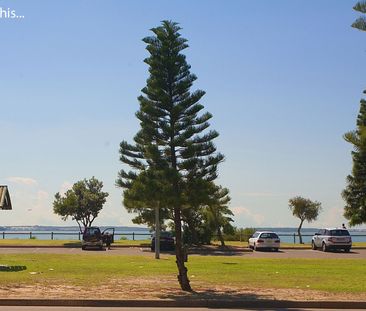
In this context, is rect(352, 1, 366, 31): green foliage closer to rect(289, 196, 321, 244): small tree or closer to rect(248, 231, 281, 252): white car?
rect(248, 231, 281, 252): white car

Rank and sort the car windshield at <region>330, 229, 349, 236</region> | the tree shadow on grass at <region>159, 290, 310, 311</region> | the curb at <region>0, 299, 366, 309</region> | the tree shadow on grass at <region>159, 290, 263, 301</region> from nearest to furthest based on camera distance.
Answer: the curb at <region>0, 299, 366, 309</region> < the tree shadow on grass at <region>159, 290, 310, 311</region> < the tree shadow on grass at <region>159, 290, 263, 301</region> < the car windshield at <region>330, 229, 349, 236</region>

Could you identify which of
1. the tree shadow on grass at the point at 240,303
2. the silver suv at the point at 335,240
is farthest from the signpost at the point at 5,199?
the silver suv at the point at 335,240

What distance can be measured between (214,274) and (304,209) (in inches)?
1434

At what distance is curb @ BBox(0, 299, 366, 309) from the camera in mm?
14578

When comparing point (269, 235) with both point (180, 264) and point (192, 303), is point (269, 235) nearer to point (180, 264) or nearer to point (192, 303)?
point (180, 264)

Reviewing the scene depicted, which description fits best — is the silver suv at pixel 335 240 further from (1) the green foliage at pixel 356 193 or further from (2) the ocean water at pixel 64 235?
(2) the ocean water at pixel 64 235

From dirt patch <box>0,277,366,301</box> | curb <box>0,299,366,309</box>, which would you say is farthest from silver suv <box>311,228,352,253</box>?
curb <box>0,299,366,309</box>

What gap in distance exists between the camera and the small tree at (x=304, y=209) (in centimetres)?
5659

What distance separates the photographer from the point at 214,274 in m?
21.8

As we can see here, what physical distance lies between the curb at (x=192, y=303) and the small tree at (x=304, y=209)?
139 feet

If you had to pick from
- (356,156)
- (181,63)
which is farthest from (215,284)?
(356,156)

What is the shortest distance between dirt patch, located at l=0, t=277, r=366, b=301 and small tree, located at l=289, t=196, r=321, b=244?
39630 millimetres

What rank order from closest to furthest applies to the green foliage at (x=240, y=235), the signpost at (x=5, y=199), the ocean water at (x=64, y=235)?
the signpost at (x=5, y=199)
the green foliage at (x=240, y=235)
the ocean water at (x=64, y=235)

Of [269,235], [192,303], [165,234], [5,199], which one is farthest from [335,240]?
[192,303]
